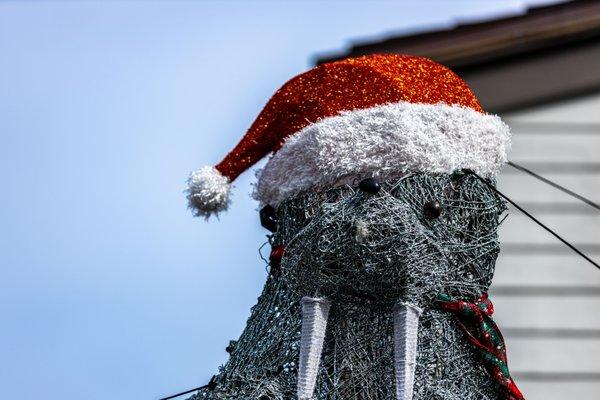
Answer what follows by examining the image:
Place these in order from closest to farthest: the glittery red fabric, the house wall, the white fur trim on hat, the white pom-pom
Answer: the white fur trim on hat < the glittery red fabric < the white pom-pom < the house wall

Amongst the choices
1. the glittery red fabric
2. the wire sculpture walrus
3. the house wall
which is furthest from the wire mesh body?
the house wall

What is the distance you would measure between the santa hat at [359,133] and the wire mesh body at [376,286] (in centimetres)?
6

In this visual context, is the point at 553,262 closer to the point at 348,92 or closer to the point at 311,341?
the point at 348,92

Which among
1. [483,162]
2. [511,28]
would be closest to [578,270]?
[511,28]

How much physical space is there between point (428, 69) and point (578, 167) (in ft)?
5.77

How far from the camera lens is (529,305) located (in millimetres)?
5945

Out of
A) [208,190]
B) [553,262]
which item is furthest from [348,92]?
[553,262]

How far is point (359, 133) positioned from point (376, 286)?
453 mm

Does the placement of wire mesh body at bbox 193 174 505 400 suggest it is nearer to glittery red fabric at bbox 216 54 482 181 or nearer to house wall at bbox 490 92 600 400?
glittery red fabric at bbox 216 54 482 181

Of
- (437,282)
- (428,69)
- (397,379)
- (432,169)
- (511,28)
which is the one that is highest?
(511,28)

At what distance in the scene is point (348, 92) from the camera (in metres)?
4.47

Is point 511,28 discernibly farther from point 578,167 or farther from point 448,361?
point 448,361

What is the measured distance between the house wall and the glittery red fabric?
1.56 meters

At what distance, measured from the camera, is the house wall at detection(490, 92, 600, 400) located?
5.86 m
